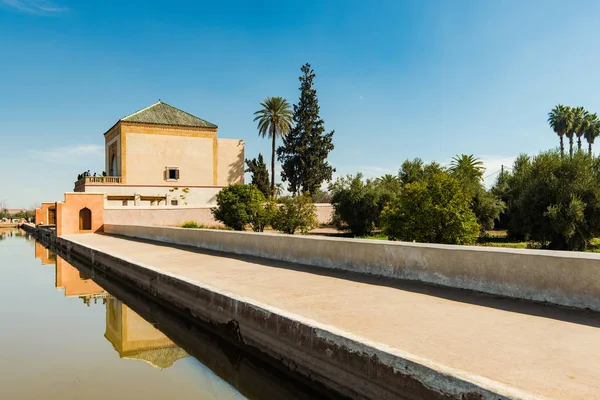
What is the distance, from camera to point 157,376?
548cm

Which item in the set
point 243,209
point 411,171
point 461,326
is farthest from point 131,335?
point 411,171

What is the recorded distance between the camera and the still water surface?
498cm

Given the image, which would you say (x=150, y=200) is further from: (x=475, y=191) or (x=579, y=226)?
(x=579, y=226)

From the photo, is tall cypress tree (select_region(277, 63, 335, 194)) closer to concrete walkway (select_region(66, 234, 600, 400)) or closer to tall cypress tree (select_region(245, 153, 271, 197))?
tall cypress tree (select_region(245, 153, 271, 197))

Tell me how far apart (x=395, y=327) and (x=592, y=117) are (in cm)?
6563

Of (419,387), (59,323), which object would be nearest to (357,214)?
(59,323)

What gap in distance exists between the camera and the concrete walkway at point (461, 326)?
293 cm

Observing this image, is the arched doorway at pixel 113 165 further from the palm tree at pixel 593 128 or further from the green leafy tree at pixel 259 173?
the palm tree at pixel 593 128

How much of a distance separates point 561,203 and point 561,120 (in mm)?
47686

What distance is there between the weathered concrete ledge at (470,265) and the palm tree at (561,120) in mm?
59609

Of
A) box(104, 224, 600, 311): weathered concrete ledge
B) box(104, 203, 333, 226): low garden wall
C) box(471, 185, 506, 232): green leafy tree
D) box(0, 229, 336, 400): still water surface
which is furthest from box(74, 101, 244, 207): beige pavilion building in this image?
box(104, 224, 600, 311): weathered concrete ledge

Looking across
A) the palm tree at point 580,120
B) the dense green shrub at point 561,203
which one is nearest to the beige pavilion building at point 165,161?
the dense green shrub at point 561,203

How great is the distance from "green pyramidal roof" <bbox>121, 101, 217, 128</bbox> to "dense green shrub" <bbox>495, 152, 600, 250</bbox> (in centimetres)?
3292

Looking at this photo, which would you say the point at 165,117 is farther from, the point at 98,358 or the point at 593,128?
the point at 593,128
